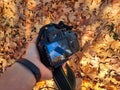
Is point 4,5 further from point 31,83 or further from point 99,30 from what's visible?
point 31,83

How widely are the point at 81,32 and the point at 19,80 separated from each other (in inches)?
66.7

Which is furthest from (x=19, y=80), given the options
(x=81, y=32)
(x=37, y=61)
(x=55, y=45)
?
(x=81, y=32)

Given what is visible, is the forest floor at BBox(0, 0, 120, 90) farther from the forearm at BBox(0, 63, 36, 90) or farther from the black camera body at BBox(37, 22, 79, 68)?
the forearm at BBox(0, 63, 36, 90)

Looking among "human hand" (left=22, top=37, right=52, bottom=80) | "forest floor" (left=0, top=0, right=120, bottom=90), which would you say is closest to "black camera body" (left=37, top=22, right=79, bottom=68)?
"human hand" (left=22, top=37, right=52, bottom=80)

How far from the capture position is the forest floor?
2.66 meters

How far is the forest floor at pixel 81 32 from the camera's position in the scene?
2658 mm

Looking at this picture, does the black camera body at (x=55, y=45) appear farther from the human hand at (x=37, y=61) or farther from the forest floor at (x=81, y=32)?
the forest floor at (x=81, y=32)

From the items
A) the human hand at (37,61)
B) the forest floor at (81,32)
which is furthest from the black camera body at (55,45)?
the forest floor at (81,32)

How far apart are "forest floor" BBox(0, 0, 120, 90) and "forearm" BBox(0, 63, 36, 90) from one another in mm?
1302

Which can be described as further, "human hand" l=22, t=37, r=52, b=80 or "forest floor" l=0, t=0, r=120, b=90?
"forest floor" l=0, t=0, r=120, b=90

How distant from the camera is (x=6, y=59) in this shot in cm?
312

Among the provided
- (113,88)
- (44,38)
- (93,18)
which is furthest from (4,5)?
(44,38)

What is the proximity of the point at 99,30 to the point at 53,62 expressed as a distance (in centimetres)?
157

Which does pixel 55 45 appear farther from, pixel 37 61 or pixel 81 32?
pixel 81 32
